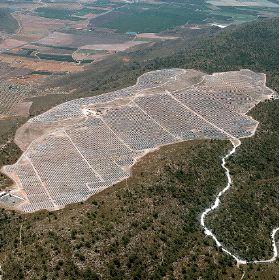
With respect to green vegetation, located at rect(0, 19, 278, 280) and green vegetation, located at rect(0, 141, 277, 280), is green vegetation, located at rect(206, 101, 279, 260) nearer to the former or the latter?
green vegetation, located at rect(0, 19, 278, 280)

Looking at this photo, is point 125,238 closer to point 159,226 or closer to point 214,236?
point 159,226

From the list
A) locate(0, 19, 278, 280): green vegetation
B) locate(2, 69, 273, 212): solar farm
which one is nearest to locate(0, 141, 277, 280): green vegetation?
locate(0, 19, 278, 280): green vegetation

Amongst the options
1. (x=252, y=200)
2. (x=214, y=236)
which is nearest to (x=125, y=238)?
(x=214, y=236)

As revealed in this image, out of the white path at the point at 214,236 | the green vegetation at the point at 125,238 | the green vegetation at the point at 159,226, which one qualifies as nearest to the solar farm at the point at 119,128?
the green vegetation at the point at 159,226

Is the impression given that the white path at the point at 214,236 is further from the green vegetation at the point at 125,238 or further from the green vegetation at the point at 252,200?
the green vegetation at the point at 125,238

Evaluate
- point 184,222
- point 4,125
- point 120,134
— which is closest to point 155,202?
point 184,222

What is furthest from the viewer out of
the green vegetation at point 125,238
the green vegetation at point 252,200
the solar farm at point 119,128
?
the solar farm at point 119,128

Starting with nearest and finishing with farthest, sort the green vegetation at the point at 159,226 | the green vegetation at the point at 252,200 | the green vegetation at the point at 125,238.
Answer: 1. the green vegetation at the point at 125,238
2. the green vegetation at the point at 159,226
3. the green vegetation at the point at 252,200
